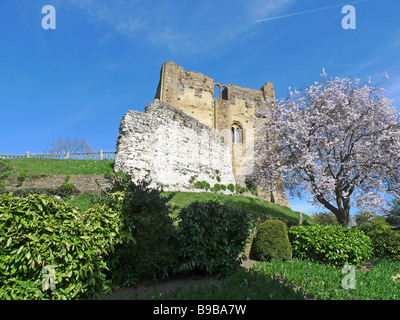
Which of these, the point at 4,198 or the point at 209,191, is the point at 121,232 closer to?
the point at 4,198

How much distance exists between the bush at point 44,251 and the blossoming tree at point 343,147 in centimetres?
1205

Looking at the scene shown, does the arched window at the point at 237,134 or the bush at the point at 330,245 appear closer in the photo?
the bush at the point at 330,245

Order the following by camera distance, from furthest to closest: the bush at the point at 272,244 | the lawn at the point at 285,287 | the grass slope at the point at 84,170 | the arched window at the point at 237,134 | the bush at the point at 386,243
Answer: the arched window at the point at 237,134
the grass slope at the point at 84,170
the bush at the point at 386,243
the bush at the point at 272,244
the lawn at the point at 285,287

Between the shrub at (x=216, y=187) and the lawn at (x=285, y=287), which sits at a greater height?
the shrub at (x=216, y=187)

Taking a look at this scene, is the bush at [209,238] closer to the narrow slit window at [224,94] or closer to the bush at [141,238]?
the bush at [141,238]

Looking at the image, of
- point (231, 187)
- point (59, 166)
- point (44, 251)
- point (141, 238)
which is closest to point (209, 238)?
point (141, 238)

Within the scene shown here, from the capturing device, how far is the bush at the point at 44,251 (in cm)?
419

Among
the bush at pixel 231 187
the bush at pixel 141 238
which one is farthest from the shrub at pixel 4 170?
the bush at pixel 231 187

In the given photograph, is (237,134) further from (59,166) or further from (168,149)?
(59,166)

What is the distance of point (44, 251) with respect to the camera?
4.38 m

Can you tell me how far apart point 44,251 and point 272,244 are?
657 centimetres

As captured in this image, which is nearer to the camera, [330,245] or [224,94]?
[330,245]

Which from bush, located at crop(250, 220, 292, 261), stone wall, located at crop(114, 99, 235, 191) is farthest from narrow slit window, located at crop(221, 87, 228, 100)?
bush, located at crop(250, 220, 292, 261)

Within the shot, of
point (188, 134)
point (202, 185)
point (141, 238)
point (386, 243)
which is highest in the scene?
point (188, 134)
